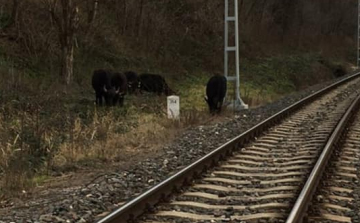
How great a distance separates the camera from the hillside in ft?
37.7

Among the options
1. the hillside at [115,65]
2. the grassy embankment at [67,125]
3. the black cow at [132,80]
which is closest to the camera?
the grassy embankment at [67,125]

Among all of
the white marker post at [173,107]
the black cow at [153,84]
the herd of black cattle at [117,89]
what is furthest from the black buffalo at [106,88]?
the black cow at [153,84]

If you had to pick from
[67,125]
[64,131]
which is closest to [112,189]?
[64,131]

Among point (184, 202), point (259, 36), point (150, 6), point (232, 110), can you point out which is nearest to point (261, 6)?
point (259, 36)

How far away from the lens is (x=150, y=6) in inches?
1261

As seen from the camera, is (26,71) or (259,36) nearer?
(26,71)

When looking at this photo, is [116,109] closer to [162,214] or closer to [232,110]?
[232,110]

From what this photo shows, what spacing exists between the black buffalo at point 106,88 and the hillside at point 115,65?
518mm

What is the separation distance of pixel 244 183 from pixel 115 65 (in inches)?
716

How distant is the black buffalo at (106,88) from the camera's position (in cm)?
1830

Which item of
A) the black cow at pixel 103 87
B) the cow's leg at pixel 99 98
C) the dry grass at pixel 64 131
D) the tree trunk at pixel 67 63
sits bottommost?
the dry grass at pixel 64 131

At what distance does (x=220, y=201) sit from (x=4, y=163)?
415 centimetres

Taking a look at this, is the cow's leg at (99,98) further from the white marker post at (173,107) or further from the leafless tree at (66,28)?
the white marker post at (173,107)

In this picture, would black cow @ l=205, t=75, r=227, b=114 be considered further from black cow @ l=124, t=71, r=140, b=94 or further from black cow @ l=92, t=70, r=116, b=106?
black cow @ l=124, t=71, r=140, b=94
